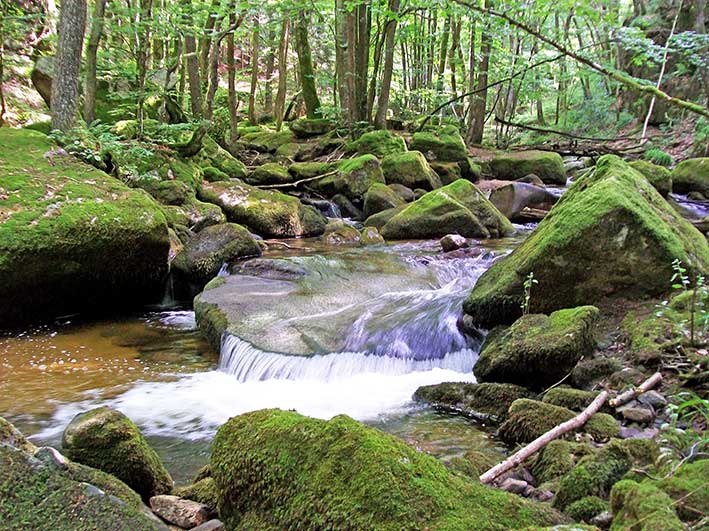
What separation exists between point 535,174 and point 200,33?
1067 cm

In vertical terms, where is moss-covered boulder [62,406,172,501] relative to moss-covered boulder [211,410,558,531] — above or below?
below

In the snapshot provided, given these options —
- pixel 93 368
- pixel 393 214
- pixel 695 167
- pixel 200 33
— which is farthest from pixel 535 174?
pixel 93 368

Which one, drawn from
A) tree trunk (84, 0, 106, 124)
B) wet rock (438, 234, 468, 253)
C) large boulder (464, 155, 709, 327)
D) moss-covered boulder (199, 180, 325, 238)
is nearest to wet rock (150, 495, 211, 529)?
large boulder (464, 155, 709, 327)

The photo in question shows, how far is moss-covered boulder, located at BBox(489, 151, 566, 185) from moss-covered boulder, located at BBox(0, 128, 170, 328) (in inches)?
497

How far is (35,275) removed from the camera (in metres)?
6.49

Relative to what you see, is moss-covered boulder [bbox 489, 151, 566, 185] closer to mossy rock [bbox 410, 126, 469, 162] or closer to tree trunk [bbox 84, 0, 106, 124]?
mossy rock [bbox 410, 126, 469, 162]

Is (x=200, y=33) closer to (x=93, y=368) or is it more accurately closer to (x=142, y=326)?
(x=142, y=326)

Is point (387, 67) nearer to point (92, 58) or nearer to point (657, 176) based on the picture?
point (657, 176)

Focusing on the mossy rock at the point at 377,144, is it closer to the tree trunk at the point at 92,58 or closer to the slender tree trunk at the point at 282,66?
the slender tree trunk at the point at 282,66

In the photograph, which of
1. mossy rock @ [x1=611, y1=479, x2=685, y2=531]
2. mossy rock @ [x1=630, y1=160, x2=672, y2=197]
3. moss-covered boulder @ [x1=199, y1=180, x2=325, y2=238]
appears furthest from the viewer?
mossy rock @ [x1=630, y1=160, x2=672, y2=197]

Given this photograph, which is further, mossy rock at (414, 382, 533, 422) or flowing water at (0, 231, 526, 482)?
flowing water at (0, 231, 526, 482)

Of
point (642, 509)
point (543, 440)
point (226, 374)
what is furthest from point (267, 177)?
point (642, 509)

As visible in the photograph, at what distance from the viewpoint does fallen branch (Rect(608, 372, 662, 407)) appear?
11.5 ft

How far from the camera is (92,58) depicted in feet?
36.6
